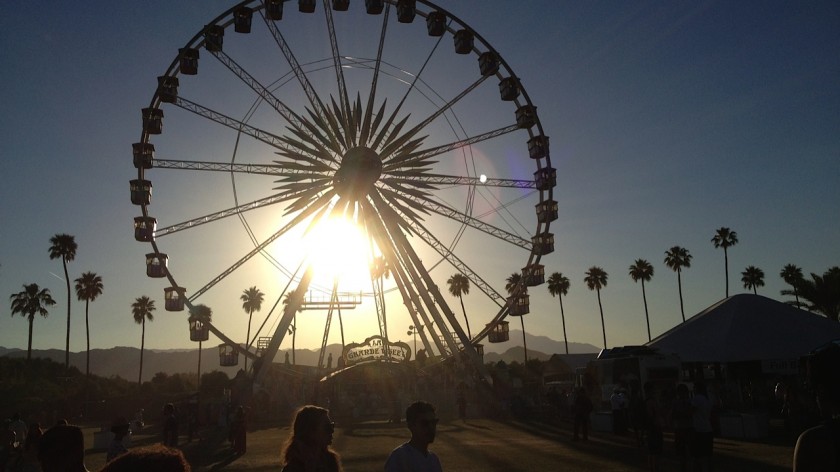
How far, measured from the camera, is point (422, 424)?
216 inches

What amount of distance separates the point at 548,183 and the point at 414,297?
29.4 feet

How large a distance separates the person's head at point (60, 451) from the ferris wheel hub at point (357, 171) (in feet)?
83.2

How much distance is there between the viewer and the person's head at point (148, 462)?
2.45 metres

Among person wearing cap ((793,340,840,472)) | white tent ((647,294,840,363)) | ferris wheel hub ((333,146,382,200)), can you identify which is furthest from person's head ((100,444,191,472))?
white tent ((647,294,840,363))

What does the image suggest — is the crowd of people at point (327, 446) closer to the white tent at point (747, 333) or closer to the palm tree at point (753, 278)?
the white tent at point (747, 333)

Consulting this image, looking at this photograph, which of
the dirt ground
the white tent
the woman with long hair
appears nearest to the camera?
the woman with long hair

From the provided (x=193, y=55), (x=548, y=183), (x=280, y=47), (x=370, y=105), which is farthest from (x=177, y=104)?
(x=548, y=183)

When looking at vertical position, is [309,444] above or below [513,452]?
above

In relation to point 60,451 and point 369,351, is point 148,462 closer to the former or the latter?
point 60,451

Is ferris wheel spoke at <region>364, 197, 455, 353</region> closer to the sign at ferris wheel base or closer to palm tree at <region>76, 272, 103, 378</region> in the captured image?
the sign at ferris wheel base

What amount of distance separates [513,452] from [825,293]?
40.3m

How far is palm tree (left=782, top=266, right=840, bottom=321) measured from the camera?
156 feet

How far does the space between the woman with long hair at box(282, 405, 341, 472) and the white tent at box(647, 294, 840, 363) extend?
2723 cm

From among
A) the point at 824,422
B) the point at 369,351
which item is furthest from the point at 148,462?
the point at 369,351
